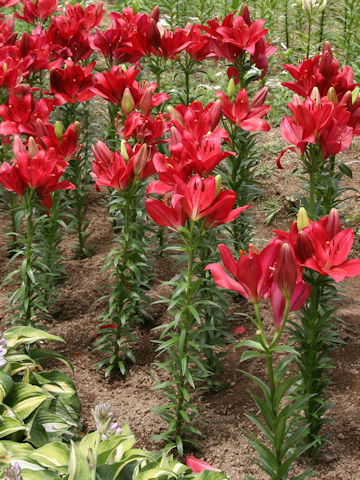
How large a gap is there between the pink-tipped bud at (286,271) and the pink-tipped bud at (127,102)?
1.46m

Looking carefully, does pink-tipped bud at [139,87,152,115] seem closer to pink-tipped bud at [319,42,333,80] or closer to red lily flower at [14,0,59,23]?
pink-tipped bud at [319,42,333,80]

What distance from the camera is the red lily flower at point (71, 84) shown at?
3.44m

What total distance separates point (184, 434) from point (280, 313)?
1142 millimetres

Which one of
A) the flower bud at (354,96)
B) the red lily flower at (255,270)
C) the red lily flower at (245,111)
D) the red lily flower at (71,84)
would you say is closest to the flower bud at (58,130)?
the red lily flower at (71,84)

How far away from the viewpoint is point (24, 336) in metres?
2.83

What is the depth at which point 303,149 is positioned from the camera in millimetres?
2471

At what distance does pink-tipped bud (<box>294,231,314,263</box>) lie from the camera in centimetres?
181

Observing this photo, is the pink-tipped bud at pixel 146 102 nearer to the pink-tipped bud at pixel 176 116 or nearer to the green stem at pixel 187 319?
the pink-tipped bud at pixel 176 116

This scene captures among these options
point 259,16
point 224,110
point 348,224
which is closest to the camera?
point 224,110

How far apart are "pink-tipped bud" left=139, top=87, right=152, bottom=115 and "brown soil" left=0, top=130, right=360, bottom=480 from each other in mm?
616

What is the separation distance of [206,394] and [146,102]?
4.30 feet

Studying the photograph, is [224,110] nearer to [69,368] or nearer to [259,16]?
[69,368]

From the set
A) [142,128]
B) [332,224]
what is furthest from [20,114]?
[332,224]

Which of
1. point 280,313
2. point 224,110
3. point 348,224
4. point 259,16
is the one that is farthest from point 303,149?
point 259,16
